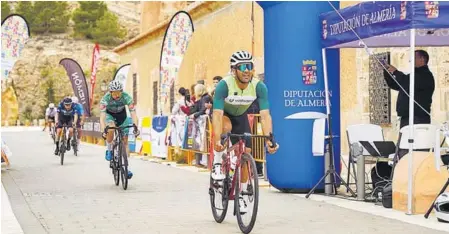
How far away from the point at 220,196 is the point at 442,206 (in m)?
2.35

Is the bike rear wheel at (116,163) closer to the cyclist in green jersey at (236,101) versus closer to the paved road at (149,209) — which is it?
the paved road at (149,209)

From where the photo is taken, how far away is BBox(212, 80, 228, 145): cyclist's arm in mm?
8500

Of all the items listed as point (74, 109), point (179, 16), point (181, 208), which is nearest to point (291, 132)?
point (181, 208)

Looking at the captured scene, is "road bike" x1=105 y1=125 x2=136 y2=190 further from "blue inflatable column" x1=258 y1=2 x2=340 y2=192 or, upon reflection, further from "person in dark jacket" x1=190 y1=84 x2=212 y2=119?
"person in dark jacket" x1=190 y1=84 x2=212 y2=119

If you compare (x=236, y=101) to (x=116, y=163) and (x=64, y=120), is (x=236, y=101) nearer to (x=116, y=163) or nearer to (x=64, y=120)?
(x=116, y=163)

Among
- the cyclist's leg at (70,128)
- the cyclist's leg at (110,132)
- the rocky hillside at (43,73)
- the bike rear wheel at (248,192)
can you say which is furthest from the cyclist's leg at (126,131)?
the rocky hillside at (43,73)

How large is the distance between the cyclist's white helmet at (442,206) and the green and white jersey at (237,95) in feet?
6.91

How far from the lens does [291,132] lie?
479 inches

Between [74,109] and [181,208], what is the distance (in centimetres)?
1209

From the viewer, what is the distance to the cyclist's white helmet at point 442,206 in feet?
29.1

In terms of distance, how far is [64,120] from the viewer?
21.8 metres

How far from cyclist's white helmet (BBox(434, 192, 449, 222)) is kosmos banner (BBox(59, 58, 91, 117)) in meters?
27.3

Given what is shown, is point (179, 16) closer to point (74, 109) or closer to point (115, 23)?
point (74, 109)

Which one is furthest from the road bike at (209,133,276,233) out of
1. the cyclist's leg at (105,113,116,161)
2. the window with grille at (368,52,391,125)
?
the window with grille at (368,52,391,125)
